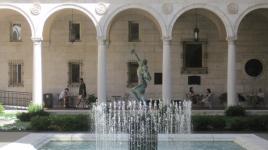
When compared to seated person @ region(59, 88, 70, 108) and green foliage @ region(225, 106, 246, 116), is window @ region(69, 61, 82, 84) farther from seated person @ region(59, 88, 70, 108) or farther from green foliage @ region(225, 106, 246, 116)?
green foliage @ region(225, 106, 246, 116)

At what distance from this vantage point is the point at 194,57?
3266 centimetres

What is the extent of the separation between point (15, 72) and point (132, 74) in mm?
7374

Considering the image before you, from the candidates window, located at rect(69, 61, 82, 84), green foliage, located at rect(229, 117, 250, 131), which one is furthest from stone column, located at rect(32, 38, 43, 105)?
green foliage, located at rect(229, 117, 250, 131)

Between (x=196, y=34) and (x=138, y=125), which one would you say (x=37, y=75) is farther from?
(x=138, y=125)

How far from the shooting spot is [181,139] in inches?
709

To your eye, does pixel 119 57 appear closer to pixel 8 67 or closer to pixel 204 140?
pixel 8 67

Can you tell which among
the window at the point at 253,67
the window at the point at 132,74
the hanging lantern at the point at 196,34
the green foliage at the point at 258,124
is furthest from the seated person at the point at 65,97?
the green foliage at the point at 258,124

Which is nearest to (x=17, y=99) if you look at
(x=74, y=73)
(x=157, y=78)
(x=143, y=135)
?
(x=74, y=73)

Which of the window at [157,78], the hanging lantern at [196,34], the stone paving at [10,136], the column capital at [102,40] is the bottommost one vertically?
the stone paving at [10,136]

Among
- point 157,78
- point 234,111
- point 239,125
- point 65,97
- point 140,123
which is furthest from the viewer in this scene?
point 157,78

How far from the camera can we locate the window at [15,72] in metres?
32.8

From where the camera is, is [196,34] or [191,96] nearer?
[191,96]

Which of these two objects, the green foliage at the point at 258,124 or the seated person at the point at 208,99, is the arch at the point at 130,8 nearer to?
the seated person at the point at 208,99

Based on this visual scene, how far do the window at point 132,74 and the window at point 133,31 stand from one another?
5.00 ft
